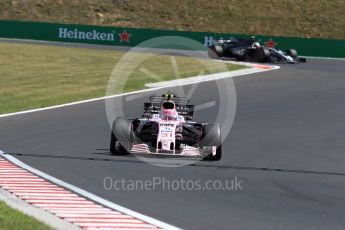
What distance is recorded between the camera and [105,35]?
198 ft

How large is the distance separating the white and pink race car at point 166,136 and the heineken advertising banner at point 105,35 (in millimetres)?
39430

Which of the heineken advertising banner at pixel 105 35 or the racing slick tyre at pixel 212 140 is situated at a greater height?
the heineken advertising banner at pixel 105 35

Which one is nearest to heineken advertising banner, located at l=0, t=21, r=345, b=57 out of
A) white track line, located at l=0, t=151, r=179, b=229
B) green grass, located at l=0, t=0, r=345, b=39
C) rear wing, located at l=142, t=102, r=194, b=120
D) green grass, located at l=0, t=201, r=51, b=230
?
green grass, located at l=0, t=0, r=345, b=39

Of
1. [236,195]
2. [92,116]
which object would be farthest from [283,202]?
[92,116]

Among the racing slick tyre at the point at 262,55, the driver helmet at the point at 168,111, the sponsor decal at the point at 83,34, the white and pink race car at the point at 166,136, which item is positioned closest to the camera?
the white and pink race car at the point at 166,136

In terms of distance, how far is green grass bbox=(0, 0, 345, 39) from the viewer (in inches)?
2744

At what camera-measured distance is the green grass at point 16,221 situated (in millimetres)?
8700

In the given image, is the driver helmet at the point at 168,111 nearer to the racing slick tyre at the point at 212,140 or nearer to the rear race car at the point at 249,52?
the racing slick tyre at the point at 212,140

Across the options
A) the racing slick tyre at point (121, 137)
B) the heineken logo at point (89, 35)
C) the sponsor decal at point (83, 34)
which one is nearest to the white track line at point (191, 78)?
the racing slick tyre at point (121, 137)

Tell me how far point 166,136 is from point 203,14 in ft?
188

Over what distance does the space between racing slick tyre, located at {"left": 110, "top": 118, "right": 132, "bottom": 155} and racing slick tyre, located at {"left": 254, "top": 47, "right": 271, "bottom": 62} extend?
96.2 feet

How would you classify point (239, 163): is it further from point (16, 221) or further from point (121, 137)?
point (16, 221)

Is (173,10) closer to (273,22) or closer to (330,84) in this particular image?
(273,22)

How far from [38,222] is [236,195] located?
350 centimetres
